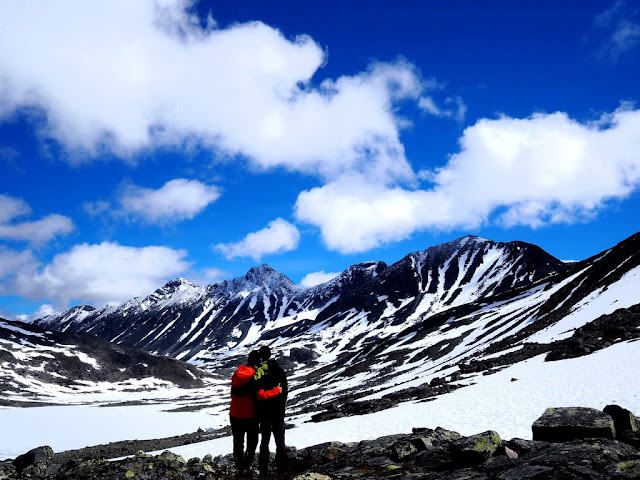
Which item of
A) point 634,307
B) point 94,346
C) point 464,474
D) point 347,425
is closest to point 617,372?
point 347,425

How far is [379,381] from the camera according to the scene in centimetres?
6725

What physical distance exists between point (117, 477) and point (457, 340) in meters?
81.4

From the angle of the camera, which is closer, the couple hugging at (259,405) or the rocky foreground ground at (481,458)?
the rocky foreground ground at (481,458)

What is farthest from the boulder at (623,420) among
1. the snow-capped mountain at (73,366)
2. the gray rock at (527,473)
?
the snow-capped mountain at (73,366)

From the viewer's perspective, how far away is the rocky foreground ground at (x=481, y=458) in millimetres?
7215

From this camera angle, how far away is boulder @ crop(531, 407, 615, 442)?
9125mm

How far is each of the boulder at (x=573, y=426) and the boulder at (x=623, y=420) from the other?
52 cm

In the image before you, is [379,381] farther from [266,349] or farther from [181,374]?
[181,374]

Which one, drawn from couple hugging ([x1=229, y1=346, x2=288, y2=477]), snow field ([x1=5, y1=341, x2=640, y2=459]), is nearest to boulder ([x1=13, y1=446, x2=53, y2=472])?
snow field ([x1=5, y1=341, x2=640, y2=459])

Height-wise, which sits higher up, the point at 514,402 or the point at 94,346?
the point at 94,346

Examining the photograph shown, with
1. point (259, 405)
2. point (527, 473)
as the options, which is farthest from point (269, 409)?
point (527, 473)

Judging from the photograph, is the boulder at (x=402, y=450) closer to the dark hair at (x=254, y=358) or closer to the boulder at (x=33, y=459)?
the dark hair at (x=254, y=358)

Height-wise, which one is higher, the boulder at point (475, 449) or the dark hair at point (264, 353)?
the dark hair at point (264, 353)

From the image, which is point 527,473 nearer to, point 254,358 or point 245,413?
point 254,358
